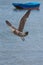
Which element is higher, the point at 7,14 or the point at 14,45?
the point at 7,14

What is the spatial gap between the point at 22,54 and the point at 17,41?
185 centimetres

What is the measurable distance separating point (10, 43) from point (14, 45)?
1.01 feet

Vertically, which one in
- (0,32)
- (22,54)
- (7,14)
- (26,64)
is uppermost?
(7,14)

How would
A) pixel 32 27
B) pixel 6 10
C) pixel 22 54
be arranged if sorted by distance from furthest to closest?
pixel 6 10
pixel 32 27
pixel 22 54

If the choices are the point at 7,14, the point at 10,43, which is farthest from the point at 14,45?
the point at 7,14

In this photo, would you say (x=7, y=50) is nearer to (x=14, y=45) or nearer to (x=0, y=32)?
(x=14, y=45)

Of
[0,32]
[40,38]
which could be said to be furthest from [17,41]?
[0,32]

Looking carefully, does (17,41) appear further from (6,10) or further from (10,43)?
(6,10)

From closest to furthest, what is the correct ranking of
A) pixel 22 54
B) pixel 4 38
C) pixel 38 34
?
pixel 22 54, pixel 4 38, pixel 38 34

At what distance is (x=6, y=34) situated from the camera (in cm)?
1457

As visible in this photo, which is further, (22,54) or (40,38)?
(40,38)

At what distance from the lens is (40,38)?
46.0 ft

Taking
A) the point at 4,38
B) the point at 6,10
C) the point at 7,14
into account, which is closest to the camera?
the point at 4,38

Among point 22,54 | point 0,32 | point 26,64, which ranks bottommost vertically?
point 26,64
